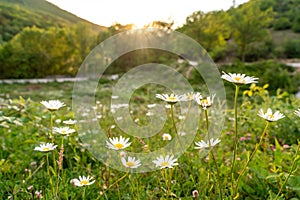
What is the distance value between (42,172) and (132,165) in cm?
51

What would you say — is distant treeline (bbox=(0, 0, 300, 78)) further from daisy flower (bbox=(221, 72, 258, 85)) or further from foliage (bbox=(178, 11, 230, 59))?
daisy flower (bbox=(221, 72, 258, 85))

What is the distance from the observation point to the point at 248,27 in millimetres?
13891

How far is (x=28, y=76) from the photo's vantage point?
556 inches

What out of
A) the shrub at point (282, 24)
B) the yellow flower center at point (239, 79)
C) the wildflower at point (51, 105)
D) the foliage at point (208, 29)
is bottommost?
the wildflower at point (51, 105)

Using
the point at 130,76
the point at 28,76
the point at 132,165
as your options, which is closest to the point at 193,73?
the point at 130,76

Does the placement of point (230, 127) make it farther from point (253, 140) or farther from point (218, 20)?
point (218, 20)

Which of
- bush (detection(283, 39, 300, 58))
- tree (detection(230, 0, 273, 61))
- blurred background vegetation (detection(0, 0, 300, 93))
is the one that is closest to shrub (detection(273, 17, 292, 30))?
blurred background vegetation (detection(0, 0, 300, 93))

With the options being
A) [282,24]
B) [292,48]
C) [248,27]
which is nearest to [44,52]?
[248,27]

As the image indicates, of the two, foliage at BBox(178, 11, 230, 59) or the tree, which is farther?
the tree

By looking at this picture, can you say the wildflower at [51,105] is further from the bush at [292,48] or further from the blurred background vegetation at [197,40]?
the bush at [292,48]

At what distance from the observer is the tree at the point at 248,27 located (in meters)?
13.9

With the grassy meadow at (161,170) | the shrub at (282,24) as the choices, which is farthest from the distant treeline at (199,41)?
the grassy meadow at (161,170)

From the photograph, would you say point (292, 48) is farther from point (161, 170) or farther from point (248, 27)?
point (161, 170)

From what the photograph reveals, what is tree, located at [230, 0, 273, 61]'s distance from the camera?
45.4ft
